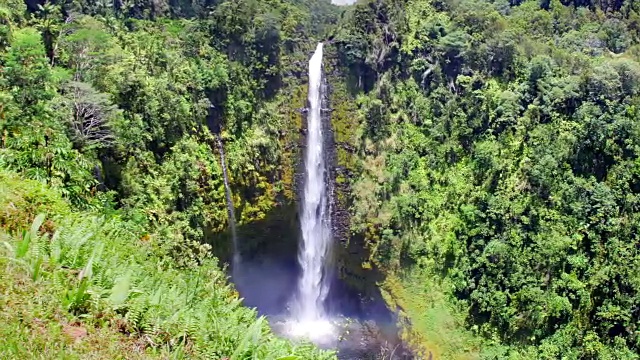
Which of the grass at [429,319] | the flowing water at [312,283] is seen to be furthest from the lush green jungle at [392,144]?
the flowing water at [312,283]

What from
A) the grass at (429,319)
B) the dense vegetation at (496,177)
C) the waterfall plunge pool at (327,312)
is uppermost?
the dense vegetation at (496,177)

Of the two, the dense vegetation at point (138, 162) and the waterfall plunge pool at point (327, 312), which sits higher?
the dense vegetation at point (138, 162)

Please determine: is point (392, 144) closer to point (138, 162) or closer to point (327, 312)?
point (327, 312)

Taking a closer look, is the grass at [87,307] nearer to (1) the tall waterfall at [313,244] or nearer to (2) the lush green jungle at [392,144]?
(2) the lush green jungle at [392,144]

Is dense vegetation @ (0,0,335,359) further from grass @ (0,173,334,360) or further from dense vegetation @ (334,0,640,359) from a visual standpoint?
dense vegetation @ (334,0,640,359)

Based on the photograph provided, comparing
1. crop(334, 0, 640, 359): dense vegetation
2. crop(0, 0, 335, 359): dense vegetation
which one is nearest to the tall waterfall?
crop(0, 0, 335, 359): dense vegetation

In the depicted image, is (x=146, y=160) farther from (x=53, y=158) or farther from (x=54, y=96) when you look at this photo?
(x=53, y=158)

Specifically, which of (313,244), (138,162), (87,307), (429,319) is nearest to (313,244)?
(313,244)
